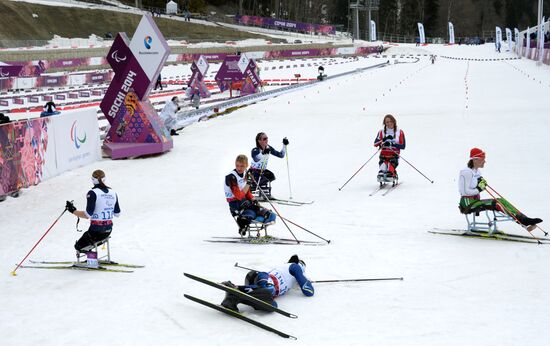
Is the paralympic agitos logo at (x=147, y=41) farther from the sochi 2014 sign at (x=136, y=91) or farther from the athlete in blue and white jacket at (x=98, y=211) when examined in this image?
the athlete in blue and white jacket at (x=98, y=211)

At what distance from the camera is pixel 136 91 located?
72.2ft

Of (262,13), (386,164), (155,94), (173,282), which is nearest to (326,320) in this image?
(173,282)

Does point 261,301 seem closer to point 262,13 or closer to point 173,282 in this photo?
point 173,282

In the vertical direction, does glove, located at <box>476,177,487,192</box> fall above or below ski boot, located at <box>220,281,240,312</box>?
above

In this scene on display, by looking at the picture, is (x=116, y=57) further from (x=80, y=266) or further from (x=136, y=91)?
(x=80, y=266)

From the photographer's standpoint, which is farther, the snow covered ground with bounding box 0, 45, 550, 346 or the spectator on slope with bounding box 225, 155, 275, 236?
the spectator on slope with bounding box 225, 155, 275, 236

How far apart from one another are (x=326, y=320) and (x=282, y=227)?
4.60m

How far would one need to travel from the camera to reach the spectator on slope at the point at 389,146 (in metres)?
15.0

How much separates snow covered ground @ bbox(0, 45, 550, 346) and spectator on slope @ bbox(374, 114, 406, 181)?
0.45 meters

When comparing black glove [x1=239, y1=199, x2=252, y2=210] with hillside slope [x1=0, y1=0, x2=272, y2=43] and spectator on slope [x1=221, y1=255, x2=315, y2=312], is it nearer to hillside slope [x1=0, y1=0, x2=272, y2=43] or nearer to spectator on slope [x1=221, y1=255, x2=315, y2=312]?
spectator on slope [x1=221, y1=255, x2=315, y2=312]

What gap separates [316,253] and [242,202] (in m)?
1.37

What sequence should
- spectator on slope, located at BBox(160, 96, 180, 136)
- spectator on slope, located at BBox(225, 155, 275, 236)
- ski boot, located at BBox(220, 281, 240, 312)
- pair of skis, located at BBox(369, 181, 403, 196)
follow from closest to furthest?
ski boot, located at BBox(220, 281, 240, 312)
spectator on slope, located at BBox(225, 155, 275, 236)
pair of skis, located at BBox(369, 181, 403, 196)
spectator on slope, located at BBox(160, 96, 180, 136)

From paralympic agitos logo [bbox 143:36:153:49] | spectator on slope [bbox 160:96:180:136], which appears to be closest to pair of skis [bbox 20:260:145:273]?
paralympic agitos logo [bbox 143:36:153:49]

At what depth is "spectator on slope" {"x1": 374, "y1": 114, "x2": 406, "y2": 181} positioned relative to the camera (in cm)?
1495
